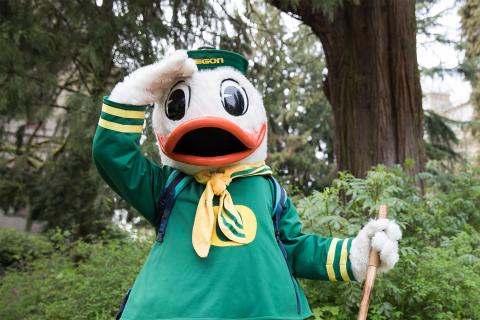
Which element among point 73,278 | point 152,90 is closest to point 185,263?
point 152,90

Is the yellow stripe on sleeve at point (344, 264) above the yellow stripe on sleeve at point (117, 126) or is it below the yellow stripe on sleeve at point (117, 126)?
below

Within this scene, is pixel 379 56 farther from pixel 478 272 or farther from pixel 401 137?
pixel 478 272

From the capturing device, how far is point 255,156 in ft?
8.23

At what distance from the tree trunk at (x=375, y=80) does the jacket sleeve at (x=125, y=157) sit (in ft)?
12.1

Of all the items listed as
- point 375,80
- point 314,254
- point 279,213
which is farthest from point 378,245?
point 375,80

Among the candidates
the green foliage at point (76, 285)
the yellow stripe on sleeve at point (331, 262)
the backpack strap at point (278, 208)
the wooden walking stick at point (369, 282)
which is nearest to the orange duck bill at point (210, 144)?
the backpack strap at point (278, 208)

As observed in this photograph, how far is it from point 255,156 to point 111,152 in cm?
57

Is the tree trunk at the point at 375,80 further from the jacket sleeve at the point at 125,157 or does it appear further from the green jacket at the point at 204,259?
the jacket sleeve at the point at 125,157

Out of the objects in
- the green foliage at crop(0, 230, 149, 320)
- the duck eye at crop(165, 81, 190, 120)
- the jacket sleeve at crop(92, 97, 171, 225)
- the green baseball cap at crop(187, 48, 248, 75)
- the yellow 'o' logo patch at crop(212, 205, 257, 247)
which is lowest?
the green foliage at crop(0, 230, 149, 320)

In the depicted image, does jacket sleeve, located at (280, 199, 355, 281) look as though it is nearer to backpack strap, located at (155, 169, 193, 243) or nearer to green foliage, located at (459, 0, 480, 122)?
backpack strap, located at (155, 169, 193, 243)

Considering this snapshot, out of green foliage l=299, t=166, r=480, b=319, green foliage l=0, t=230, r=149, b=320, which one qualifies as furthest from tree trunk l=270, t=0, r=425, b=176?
green foliage l=0, t=230, r=149, b=320

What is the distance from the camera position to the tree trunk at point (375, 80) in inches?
235

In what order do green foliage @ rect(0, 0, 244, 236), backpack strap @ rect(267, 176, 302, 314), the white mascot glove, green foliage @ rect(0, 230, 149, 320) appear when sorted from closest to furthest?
the white mascot glove, backpack strap @ rect(267, 176, 302, 314), green foliage @ rect(0, 230, 149, 320), green foliage @ rect(0, 0, 244, 236)

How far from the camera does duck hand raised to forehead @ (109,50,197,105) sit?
236cm
